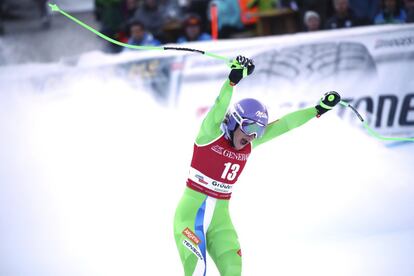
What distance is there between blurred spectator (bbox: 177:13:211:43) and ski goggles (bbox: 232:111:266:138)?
421 centimetres

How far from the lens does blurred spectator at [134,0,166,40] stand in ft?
32.1

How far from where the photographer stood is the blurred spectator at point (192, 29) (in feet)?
30.6

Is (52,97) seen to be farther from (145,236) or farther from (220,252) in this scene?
(220,252)

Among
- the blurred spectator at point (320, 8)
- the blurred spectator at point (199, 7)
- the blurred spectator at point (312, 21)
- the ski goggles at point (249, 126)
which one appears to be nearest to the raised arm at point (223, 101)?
the ski goggles at point (249, 126)

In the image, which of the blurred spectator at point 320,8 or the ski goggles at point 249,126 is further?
the blurred spectator at point 320,8

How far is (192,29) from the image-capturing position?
9.33 meters

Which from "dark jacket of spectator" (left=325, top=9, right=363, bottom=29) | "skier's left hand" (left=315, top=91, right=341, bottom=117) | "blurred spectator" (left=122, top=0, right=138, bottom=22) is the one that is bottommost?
"skier's left hand" (left=315, top=91, right=341, bottom=117)

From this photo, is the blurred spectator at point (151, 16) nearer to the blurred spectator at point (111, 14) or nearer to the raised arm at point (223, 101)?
the blurred spectator at point (111, 14)

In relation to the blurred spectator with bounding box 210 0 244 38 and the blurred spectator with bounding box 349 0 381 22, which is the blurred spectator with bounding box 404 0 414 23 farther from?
the blurred spectator with bounding box 210 0 244 38

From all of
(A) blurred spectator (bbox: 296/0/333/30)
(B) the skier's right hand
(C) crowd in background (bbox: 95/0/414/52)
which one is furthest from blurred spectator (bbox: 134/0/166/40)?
(B) the skier's right hand

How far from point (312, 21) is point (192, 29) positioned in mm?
1621

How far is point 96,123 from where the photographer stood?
8930 millimetres

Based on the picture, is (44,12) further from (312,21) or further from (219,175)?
(219,175)

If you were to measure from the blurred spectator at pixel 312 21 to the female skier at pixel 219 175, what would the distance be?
3705mm
